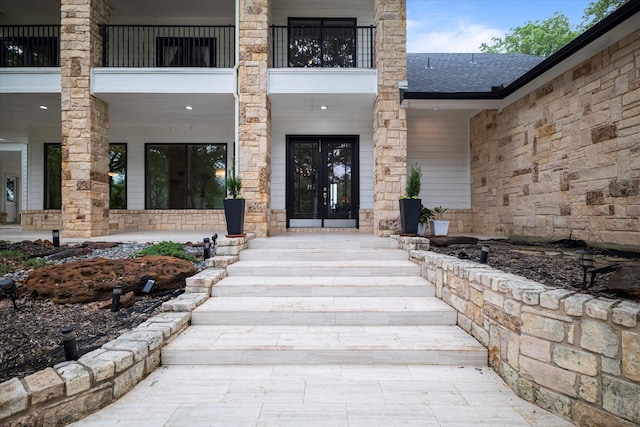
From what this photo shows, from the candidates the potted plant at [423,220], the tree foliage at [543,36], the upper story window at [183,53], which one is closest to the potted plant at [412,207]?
the potted plant at [423,220]

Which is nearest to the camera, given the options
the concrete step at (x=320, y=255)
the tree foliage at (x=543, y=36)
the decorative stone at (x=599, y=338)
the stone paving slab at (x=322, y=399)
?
the decorative stone at (x=599, y=338)

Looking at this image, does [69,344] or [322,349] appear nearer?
[69,344]

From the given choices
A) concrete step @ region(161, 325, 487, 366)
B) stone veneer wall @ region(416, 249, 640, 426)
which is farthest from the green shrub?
stone veneer wall @ region(416, 249, 640, 426)

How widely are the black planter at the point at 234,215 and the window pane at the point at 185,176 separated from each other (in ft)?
14.0

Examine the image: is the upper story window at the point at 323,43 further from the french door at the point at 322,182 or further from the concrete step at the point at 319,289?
the concrete step at the point at 319,289

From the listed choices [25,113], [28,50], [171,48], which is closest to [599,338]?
[171,48]

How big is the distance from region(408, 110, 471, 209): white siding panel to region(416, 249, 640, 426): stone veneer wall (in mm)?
6031

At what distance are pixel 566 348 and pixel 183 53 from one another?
389 inches

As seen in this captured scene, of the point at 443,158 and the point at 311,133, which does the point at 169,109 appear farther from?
the point at 443,158

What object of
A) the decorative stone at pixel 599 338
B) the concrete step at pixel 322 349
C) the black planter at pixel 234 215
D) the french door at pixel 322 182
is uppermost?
the french door at pixel 322 182

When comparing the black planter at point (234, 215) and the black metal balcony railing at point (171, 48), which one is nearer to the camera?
the black planter at point (234, 215)

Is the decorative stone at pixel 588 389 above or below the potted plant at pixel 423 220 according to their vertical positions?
below

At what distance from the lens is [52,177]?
9328mm

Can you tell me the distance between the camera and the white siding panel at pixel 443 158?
8273 mm
